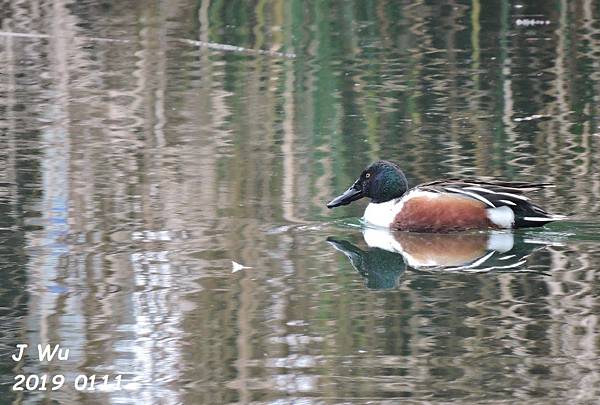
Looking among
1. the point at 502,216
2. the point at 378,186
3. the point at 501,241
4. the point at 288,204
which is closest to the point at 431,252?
the point at 501,241

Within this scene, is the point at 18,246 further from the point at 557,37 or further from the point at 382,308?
the point at 557,37

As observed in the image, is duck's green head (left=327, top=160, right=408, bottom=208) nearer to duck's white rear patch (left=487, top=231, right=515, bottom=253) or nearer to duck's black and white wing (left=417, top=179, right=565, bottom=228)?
duck's black and white wing (left=417, top=179, right=565, bottom=228)

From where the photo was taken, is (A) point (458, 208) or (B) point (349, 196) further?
(B) point (349, 196)

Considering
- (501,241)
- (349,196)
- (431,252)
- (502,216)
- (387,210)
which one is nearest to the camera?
(431,252)

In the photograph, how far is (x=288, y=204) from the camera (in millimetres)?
8297

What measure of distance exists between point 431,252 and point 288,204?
1.04 meters

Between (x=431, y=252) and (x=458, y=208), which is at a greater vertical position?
(x=458, y=208)

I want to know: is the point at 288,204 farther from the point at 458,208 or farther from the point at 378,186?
the point at 458,208

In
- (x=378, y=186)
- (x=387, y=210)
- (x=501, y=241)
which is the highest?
(x=378, y=186)

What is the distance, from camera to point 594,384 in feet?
17.7

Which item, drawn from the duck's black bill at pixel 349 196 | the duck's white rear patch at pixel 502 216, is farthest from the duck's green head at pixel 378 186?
the duck's white rear patch at pixel 502 216

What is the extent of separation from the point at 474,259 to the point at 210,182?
1.98 meters

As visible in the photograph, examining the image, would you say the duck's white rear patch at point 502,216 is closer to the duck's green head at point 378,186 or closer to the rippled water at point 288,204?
the rippled water at point 288,204

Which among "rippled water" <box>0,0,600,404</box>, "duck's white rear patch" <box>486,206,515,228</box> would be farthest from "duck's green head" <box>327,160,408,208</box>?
"duck's white rear patch" <box>486,206,515,228</box>
